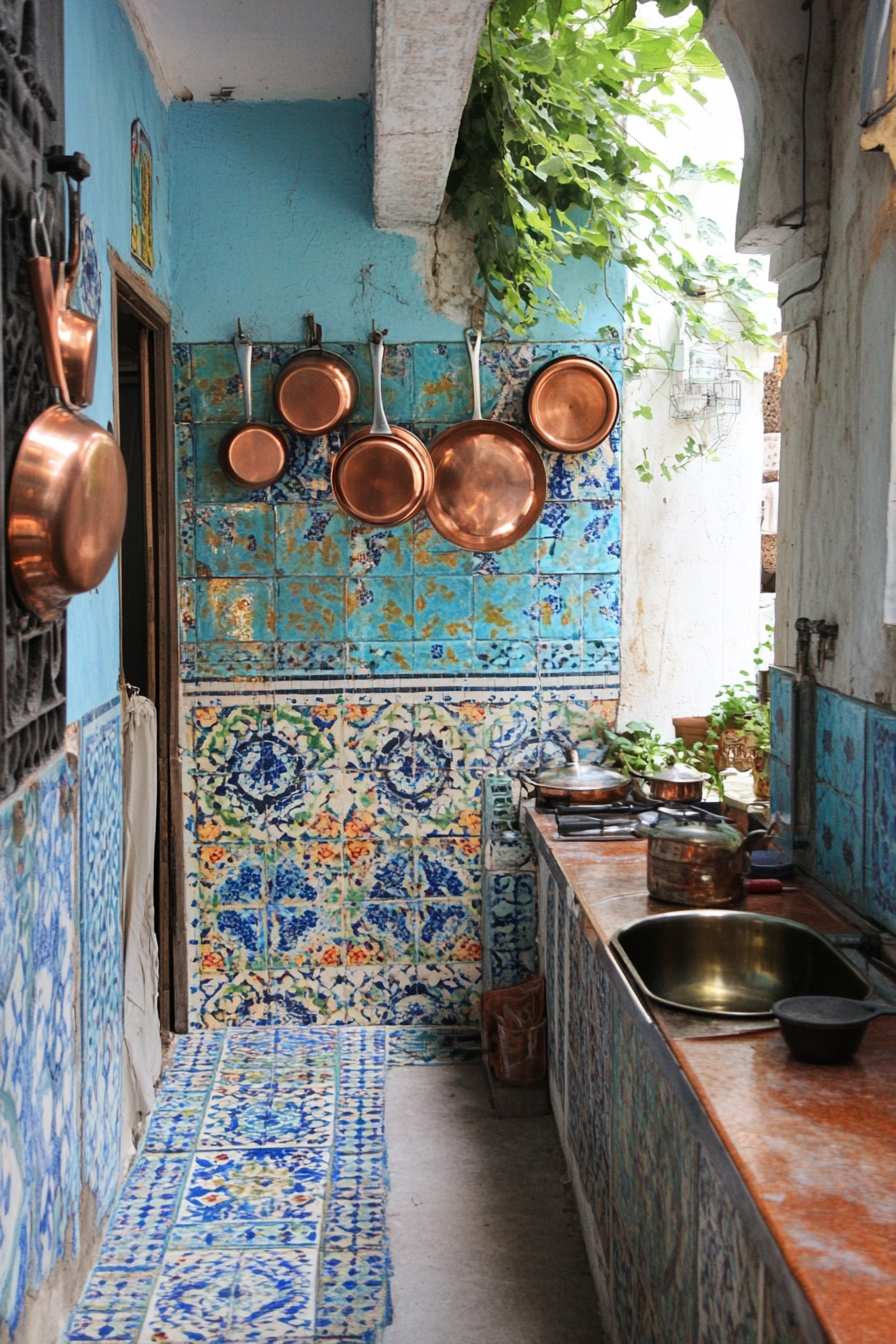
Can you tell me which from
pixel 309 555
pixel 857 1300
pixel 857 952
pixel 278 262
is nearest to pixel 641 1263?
pixel 857 952

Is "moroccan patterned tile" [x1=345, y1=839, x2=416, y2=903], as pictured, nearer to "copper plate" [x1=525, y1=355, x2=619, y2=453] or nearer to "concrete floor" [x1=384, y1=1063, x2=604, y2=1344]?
"concrete floor" [x1=384, y1=1063, x2=604, y2=1344]

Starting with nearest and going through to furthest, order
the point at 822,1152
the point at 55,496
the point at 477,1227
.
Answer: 1. the point at 822,1152
2. the point at 55,496
3. the point at 477,1227

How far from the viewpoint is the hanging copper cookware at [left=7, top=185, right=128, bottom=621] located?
1.78 metres

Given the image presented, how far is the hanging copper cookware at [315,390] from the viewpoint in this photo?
360cm

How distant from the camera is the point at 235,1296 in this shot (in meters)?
2.38

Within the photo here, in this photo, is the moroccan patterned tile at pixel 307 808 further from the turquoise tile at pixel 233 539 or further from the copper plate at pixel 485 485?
the copper plate at pixel 485 485

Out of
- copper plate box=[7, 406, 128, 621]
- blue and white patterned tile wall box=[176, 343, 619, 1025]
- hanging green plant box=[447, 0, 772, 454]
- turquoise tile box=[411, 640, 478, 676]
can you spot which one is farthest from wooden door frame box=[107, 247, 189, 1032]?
copper plate box=[7, 406, 128, 621]

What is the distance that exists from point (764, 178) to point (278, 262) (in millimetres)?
1733

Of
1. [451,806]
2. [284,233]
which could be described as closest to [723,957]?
[451,806]

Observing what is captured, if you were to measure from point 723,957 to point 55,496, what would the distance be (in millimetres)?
1348

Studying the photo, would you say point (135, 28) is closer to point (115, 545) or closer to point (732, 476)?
point (115, 545)

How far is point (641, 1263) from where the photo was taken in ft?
6.11

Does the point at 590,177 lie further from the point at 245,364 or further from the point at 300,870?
the point at 300,870

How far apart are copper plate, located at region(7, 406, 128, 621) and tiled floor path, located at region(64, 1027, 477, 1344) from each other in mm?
1407
